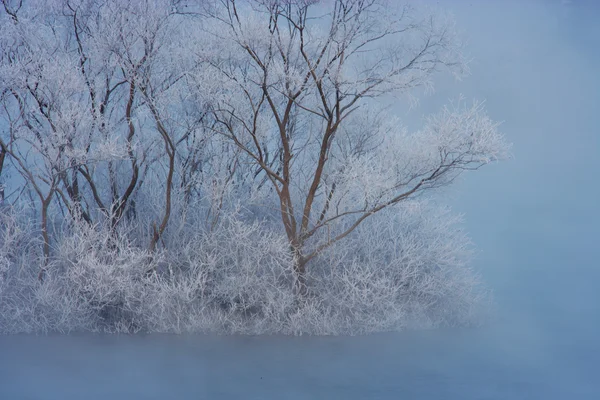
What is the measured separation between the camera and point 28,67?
23.9 ft

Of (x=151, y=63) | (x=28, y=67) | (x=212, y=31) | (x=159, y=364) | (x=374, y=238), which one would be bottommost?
(x=159, y=364)

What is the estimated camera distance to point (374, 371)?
18.9 feet

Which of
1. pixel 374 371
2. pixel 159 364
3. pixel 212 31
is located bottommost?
pixel 159 364

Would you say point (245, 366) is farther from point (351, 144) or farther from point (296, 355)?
point (351, 144)

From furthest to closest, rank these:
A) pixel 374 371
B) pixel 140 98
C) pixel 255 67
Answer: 1. pixel 140 98
2. pixel 255 67
3. pixel 374 371

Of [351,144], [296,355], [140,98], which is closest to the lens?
[296,355]

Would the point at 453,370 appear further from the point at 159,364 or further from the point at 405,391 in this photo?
the point at 159,364

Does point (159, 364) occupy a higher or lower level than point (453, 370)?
lower

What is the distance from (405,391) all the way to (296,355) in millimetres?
1394

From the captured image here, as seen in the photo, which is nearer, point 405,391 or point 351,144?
point 405,391

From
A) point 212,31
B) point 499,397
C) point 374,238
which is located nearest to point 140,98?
point 212,31

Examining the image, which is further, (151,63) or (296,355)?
(151,63)

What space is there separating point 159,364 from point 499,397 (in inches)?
124

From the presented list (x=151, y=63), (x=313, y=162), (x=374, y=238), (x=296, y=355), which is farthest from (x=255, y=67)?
(x=296, y=355)
